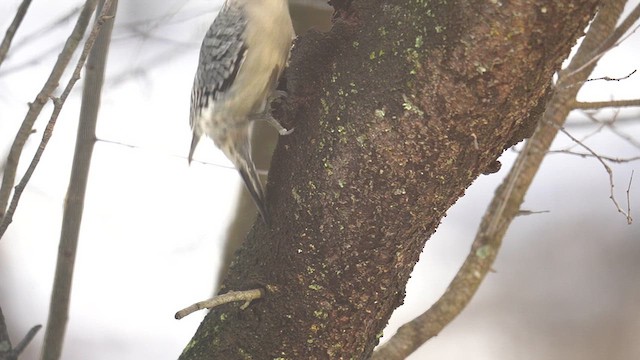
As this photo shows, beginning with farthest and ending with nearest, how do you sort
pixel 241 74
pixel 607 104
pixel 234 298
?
pixel 607 104, pixel 241 74, pixel 234 298

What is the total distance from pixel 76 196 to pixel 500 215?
0.78 m

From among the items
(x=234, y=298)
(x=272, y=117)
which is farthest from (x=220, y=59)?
(x=234, y=298)

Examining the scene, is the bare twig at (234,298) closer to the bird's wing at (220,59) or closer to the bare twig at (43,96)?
the bare twig at (43,96)

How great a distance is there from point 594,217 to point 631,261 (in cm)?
16

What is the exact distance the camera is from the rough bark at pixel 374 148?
649 millimetres

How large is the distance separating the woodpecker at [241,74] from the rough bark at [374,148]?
26 centimetres

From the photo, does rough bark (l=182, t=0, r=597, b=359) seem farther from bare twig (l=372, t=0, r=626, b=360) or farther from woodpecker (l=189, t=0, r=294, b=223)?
bare twig (l=372, t=0, r=626, b=360)

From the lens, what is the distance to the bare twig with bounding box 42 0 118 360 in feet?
3.86

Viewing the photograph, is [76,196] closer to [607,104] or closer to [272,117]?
[272,117]

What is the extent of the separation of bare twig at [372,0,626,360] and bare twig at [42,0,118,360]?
564mm

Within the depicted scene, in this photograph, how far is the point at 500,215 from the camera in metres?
1.34

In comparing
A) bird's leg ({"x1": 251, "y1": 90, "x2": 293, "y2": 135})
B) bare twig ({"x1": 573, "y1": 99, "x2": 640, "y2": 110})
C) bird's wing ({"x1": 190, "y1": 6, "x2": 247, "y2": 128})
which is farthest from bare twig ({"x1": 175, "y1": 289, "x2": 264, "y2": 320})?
bare twig ({"x1": 573, "y1": 99, "x2": 640, "y2": 110})

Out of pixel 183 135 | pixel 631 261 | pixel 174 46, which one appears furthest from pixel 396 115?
pixel 631 261

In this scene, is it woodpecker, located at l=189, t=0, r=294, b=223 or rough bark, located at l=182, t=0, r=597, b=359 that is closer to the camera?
rough bark, located at l=182, t=0, r=597, b=359
